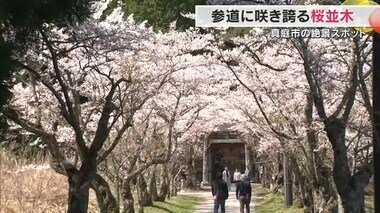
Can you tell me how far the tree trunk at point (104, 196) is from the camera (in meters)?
12.4

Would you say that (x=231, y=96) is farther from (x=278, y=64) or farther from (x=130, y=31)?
(x=130, y=31)

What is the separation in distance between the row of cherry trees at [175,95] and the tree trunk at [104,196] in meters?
0.02

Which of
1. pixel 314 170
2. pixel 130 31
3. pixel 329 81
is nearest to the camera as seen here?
pixel 130 31

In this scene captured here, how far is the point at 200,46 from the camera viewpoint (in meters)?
13.3

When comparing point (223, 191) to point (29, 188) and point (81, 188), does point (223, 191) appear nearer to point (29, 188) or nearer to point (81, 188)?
point (29, 188)

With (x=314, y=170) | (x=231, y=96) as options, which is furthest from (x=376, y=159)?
(x=231, y=96)

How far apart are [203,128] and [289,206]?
656 cm

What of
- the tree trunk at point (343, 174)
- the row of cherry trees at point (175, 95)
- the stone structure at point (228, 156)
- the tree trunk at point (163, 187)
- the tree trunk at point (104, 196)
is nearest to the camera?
the tree trunk at point (343, 174)

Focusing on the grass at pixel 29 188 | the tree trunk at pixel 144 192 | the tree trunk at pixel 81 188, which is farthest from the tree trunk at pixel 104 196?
the tree trunk at pixel 144 192

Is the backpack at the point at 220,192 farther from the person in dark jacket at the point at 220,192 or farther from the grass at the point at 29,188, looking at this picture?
the grass at the point at 29,188

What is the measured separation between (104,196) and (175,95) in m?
3.81

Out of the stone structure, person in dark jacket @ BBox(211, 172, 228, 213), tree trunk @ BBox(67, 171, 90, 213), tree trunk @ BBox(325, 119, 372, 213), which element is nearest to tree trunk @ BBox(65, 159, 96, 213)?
tree trunk @ BBox(67, 171, 90, 213)

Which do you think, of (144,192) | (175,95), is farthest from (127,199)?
(144,192)

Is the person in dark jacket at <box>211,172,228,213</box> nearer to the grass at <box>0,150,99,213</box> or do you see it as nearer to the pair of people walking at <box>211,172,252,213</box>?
the pair of people walking at <box>211,172,252,213</box>
